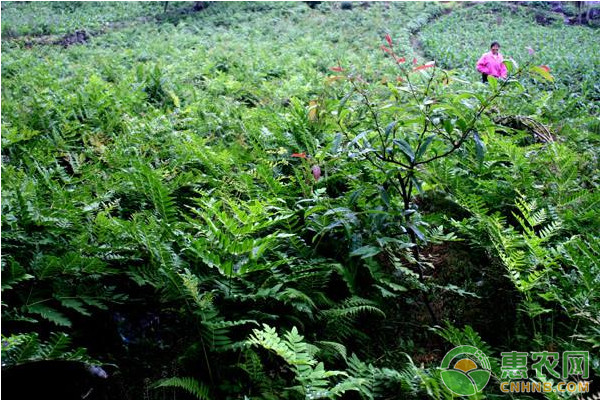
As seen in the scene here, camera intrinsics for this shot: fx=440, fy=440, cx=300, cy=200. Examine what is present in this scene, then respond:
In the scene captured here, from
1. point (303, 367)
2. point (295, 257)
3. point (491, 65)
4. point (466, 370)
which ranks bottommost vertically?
point (466, 370)

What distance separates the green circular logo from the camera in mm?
2271

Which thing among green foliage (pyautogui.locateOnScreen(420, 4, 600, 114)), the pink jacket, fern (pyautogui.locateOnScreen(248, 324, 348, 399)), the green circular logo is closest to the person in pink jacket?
the pink jacket

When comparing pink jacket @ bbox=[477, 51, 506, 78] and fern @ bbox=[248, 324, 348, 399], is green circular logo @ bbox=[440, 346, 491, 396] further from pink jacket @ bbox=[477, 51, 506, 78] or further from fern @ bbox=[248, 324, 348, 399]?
pink jacket @ bbox=[477, 51, 506, 78]

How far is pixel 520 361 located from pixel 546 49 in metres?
18.8

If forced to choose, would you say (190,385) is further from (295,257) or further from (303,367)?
(295,257)

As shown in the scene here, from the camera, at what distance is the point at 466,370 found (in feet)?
7.82

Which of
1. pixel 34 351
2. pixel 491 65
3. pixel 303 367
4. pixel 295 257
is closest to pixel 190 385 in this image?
pixel 303 367

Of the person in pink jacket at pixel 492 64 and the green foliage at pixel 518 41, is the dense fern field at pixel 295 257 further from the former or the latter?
the green foliage at pixel 518 41

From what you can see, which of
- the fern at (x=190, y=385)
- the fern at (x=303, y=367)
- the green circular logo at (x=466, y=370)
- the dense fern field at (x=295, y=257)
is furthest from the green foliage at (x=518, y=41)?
the fern at (x=190, y=385)

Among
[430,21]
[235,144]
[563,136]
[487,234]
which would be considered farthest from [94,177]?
[430,21]

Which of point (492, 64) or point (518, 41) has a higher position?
point (492, 64)

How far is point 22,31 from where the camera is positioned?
18078mm

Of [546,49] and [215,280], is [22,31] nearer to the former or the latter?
[215,280]

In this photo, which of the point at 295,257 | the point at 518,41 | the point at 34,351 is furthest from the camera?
the point at 518,41
